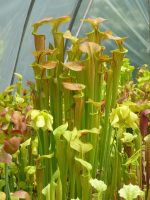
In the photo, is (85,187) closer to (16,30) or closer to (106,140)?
(106,140)

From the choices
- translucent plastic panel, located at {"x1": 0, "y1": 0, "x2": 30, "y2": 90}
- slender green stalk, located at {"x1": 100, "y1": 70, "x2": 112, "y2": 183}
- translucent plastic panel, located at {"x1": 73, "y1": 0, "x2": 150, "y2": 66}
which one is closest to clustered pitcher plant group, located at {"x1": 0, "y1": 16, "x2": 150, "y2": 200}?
slender green stalk, located at {"x1": 100, "y1": 70, "x2": 112, "y2": 183}

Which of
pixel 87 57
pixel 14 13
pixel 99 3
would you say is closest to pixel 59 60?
pixel 87 57

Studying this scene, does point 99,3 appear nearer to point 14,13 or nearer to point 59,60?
point 14,13

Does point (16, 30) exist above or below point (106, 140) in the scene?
above

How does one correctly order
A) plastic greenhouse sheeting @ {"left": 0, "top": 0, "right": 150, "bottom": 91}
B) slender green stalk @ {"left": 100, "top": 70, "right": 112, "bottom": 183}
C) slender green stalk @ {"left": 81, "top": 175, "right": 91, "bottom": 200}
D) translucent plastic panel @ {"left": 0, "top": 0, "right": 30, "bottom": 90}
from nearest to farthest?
slender green stalk @ {"left": 81, "top": 175, "right": 91, "bottom": 200}, slender green stalk @ {"left": 100, "top": 70, "right": 112, "bottom": 183}, translucent plastic panel @ {"left": 0, "top": 0, "right": 30, "bottom": 90}, plastic greenhouse sheeting @ {"left": 0, "top": 0, "right": 150, "bottom": 91}

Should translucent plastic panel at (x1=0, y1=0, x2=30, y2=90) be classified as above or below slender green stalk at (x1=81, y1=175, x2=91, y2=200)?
above

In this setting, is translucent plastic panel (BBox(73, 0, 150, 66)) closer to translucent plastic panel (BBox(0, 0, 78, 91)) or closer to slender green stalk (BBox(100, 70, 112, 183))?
translucent plastic panel (BBox(0, 0, 78, 91))

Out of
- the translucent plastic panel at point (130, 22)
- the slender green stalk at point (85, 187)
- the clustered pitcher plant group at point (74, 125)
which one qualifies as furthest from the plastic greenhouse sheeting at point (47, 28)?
the slender green stalk at point (85, 187)

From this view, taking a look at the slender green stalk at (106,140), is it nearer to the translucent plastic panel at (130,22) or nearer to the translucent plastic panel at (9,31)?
the translucent plastic panel at (9,31)

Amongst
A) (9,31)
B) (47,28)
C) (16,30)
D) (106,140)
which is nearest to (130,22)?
(47,28)
